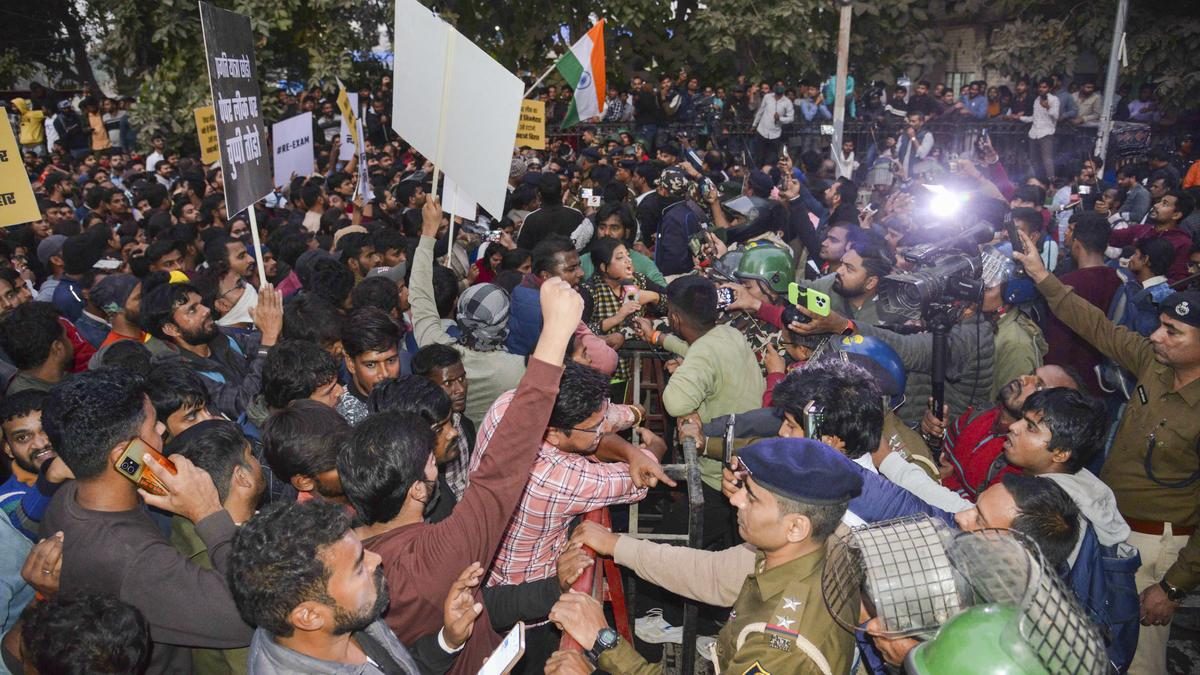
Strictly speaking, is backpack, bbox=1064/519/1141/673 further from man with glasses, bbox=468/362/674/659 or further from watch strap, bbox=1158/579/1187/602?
man with glasses, bbox=468/362/674/659

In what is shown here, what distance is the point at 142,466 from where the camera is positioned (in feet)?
8.58

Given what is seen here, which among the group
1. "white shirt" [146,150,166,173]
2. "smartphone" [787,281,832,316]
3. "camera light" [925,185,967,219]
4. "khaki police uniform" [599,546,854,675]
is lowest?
"white shirt" [146,150,166,173]

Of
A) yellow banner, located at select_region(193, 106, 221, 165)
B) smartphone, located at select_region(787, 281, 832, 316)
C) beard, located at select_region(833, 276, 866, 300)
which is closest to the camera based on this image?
smartphone, located at select_region(787, 281, 832, 316)

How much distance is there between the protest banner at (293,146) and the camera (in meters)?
8.95

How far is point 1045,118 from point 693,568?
1550 cm

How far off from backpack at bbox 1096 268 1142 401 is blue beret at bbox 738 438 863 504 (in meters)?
3.08

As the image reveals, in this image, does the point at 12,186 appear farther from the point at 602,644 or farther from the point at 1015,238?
the point at 1015,238

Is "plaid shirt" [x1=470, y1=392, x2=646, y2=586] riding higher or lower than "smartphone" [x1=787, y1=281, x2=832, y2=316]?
lower

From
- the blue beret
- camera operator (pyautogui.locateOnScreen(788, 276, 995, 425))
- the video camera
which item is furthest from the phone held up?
the blue beret

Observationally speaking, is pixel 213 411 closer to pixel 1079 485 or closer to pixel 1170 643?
pixel 1079 485

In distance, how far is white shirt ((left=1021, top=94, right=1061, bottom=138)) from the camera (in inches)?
613

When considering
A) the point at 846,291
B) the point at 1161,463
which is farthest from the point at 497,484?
the point at 846,291

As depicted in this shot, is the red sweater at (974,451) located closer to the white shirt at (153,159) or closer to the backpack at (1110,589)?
the backpack at (1110,589)

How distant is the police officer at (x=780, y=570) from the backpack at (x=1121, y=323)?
314 cm
